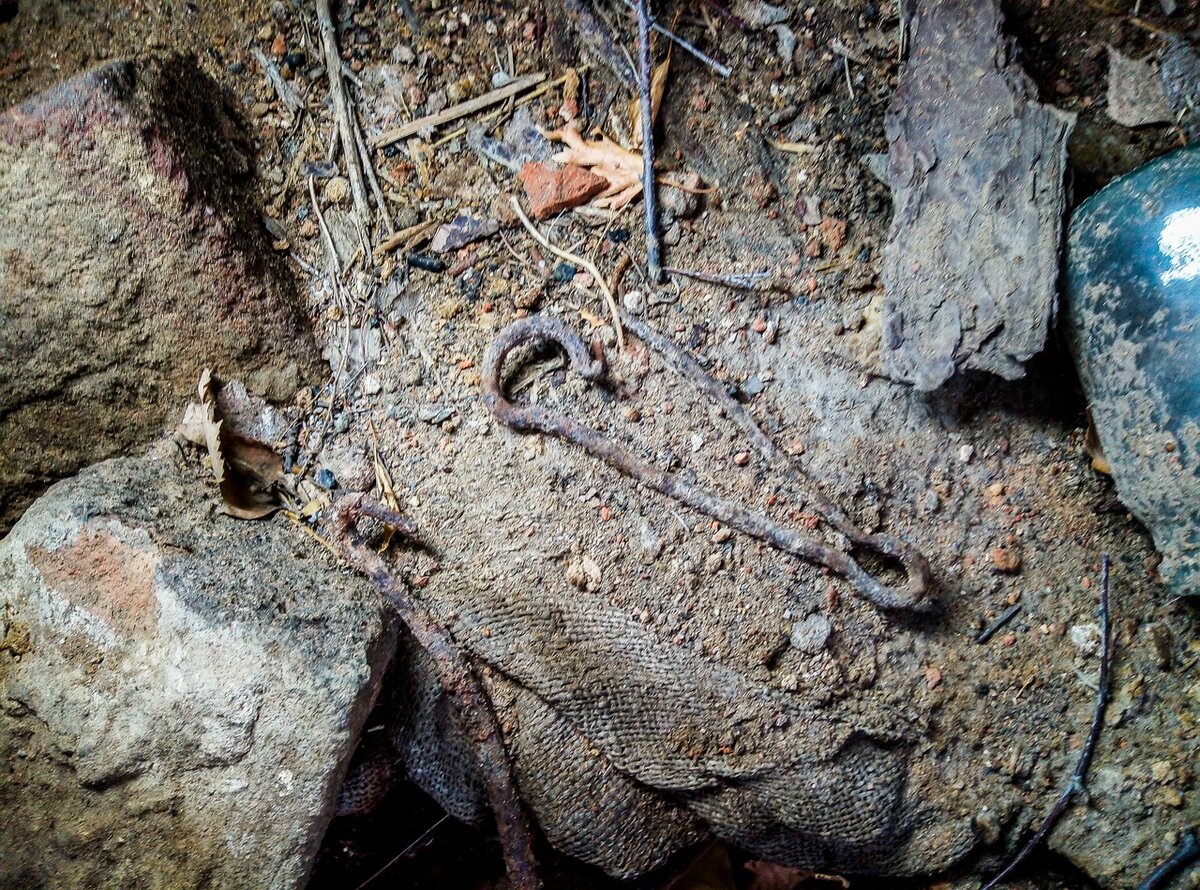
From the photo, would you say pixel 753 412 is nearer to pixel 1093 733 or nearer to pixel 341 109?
pixel 1093 733

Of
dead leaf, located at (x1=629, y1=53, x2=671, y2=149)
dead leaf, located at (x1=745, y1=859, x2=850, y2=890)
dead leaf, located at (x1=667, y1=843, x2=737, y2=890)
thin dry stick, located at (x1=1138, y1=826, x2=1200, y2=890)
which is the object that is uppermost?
dead leaf, located at (x1=629, y1=53, x2=671, y2=149)

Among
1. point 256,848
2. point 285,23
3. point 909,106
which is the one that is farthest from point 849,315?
point 256,848

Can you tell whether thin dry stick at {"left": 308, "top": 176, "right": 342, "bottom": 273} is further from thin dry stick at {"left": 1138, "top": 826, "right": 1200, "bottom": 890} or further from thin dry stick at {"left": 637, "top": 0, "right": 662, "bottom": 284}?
thin dry stick at {"left": 1138, "top": 826, "right": 1200, "bottom": 890}

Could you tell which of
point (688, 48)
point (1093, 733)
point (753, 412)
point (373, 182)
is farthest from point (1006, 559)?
point (373, 182)

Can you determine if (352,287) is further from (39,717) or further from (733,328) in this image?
(39,717)

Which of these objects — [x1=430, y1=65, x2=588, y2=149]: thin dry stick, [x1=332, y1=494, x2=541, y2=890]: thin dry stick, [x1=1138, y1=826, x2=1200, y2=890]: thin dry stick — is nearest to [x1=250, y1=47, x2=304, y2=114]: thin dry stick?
[x1=430, y1=65, x2=588, y2=149]: thin dry stick

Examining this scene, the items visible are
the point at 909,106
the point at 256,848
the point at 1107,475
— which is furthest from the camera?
the point at 1107,475

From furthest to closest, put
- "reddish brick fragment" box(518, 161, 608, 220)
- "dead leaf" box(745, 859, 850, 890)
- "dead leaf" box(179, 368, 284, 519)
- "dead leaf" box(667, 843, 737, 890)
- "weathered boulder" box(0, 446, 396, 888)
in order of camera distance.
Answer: "dead leaf" box(745, 859, 850, 890) → "dead leaf" box(667, 843, 737, 890) → "reddish brick fragment" box(518, 161, 608, 220) → "dead leaf" box(179, 368, 284, 519) → "weathered boulder" box(0, 446, 396, 888)
